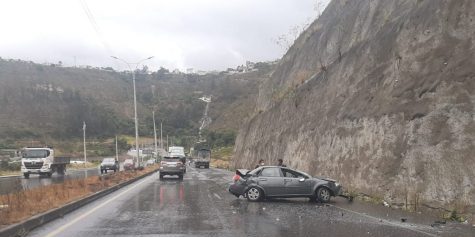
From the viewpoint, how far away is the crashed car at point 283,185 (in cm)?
2041

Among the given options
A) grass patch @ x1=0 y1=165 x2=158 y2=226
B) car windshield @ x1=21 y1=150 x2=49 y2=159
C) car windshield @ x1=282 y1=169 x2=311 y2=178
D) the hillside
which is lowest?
grass patch @ x1=0 y1=165 x2=158 y2=226

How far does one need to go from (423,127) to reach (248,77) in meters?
151

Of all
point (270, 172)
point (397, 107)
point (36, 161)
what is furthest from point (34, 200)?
point (36, 161)

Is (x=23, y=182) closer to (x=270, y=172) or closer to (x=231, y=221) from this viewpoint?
(x=270, y=172)

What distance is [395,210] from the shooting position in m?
17.2

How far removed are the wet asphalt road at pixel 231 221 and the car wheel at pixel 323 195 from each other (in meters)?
0.79

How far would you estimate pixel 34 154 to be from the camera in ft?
149

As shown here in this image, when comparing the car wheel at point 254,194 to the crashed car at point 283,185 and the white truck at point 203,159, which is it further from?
the white truck at point 203,159

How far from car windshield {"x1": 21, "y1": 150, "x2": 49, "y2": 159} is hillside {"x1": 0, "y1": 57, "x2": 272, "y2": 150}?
5674 centimetres

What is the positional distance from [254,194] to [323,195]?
254 centimetres

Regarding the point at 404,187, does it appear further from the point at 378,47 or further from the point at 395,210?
the point at 378,47

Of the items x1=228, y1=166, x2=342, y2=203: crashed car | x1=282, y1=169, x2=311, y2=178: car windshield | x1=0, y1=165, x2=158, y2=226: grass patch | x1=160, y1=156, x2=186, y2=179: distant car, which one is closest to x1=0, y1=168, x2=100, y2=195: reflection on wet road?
x1=0, y1=165, x2=158, y2=226: grass patch

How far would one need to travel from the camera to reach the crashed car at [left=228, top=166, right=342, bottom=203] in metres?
20.4

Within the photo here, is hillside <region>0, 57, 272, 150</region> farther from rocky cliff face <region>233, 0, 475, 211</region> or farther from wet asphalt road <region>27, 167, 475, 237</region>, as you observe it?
wet asphalt road <region>27, 167, 475, 237</region>
